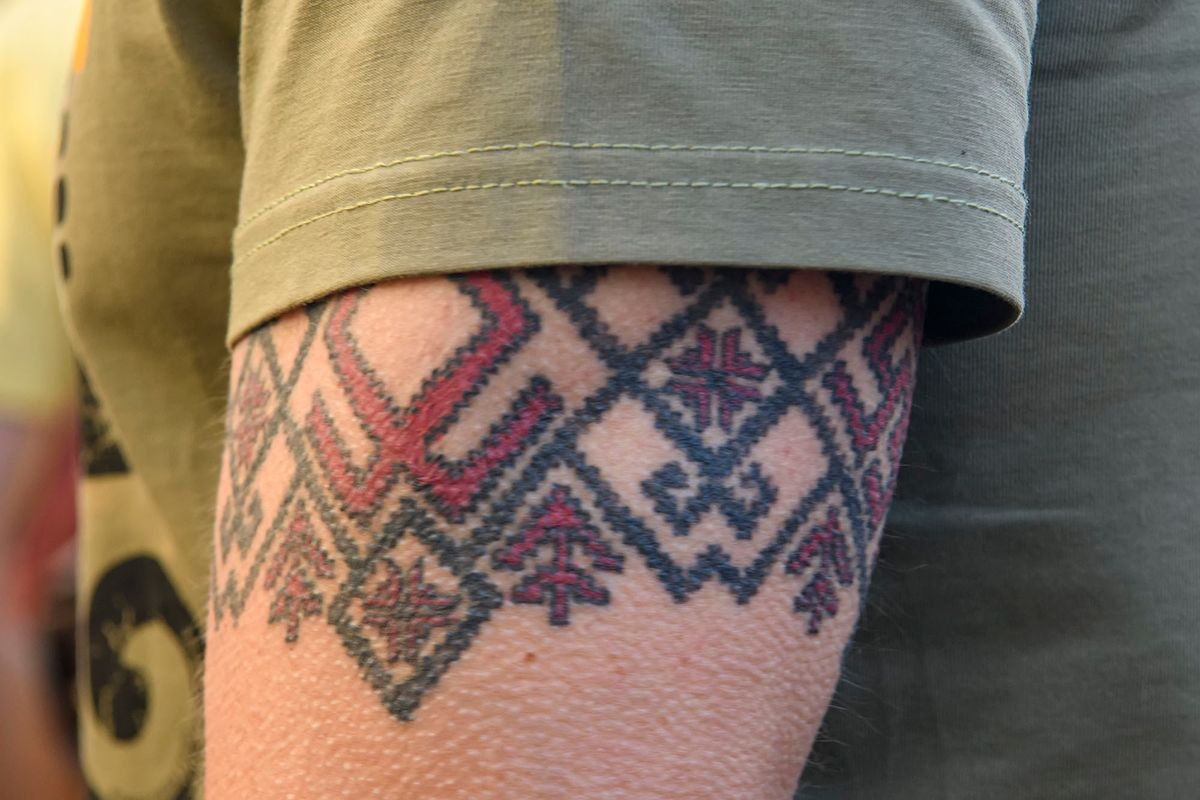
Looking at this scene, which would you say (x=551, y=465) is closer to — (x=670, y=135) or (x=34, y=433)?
(x=670, y=135)

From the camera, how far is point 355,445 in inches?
22.1

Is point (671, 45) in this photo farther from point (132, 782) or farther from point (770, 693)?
A: point (132, 782)

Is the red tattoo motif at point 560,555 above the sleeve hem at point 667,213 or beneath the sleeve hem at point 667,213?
beneath

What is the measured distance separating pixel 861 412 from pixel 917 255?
0.09m

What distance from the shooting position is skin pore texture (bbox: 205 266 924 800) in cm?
54

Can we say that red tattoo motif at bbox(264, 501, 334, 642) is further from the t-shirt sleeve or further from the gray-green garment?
the gray-green garment

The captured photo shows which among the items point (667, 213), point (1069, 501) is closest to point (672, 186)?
point (667, 213)

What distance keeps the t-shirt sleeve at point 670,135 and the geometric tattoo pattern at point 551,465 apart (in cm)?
3

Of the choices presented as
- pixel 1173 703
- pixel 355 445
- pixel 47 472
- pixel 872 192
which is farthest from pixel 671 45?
pixel 47 472

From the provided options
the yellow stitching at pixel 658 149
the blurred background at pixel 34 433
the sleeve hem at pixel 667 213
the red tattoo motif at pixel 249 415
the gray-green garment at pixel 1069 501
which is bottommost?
the blurred background at pixel 34 433

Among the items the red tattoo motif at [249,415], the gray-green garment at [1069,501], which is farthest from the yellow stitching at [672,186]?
the gray-green garment at [1069,501]

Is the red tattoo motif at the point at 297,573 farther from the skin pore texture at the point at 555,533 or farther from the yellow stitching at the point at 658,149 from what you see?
the yellow stitching at the point at 658,149

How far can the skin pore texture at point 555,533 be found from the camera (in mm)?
538

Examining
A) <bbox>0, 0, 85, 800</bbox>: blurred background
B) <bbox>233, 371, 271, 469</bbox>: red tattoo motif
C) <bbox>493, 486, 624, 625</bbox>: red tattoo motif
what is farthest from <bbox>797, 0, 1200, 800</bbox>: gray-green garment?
<bbox>0, 0, 85, 800</bbox>: blurred background
